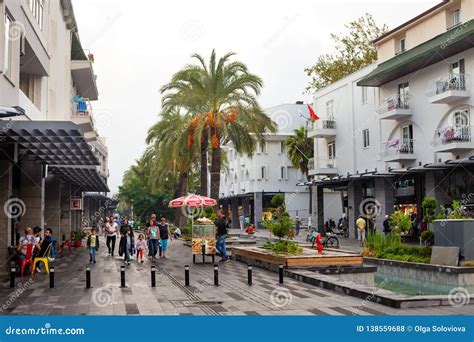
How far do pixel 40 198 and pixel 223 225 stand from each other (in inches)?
289

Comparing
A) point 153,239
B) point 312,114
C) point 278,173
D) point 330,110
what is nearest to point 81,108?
point 153,239

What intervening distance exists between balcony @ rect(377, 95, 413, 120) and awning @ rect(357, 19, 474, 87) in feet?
4.77

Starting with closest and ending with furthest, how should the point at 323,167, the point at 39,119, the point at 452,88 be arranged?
the point at 39,119 < the point at 452,88 < the point at 323,167

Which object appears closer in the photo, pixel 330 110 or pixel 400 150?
pixel 400 150

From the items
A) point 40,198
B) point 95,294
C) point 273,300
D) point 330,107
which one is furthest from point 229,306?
point 330,107

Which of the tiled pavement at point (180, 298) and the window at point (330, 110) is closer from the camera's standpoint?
the tiled pavement at point (180, 298)

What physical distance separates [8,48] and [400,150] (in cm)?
2386

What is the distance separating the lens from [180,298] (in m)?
13.0

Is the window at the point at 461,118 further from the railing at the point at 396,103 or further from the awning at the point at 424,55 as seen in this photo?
the railing at the point at 396,103

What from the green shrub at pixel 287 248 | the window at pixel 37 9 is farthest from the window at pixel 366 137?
the window at pixel 37 9

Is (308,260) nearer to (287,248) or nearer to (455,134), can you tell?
(287,248)

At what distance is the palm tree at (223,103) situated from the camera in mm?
33688

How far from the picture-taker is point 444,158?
31.3 m

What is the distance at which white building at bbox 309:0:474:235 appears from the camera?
2981 cm
